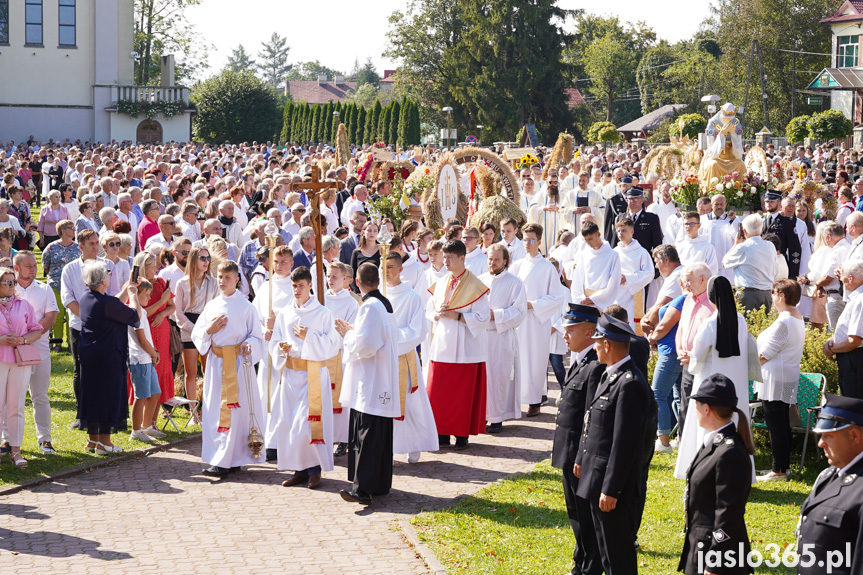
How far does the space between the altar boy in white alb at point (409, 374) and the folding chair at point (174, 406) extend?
247 centimetres

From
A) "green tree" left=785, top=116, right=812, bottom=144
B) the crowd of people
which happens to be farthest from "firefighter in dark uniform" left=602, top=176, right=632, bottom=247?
"green tree" left=785, top=116, right=812, bottom=144

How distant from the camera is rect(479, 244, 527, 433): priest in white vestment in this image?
34.6 feet

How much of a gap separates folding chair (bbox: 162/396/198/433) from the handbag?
170 cm

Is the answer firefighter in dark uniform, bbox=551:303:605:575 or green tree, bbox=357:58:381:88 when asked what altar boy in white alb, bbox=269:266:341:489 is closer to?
firefighter in dark uniform, bbox=551:303:605:575

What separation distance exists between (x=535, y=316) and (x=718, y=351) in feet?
12.4

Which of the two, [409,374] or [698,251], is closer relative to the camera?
[409,374]

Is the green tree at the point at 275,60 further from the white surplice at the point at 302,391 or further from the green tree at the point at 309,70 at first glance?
the white surplice at the point at 302,391

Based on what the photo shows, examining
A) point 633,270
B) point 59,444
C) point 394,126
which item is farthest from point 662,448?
point 394,126

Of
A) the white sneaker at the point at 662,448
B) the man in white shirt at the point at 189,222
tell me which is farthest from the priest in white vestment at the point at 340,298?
the man in white shirt at the point at 189,222

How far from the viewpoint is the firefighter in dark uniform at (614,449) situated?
5.86 metres

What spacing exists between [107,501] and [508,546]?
3299mm

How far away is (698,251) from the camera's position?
1372cm

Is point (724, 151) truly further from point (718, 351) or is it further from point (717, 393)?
point (717, 393)

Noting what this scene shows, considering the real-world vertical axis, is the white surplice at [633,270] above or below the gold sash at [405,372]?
above
